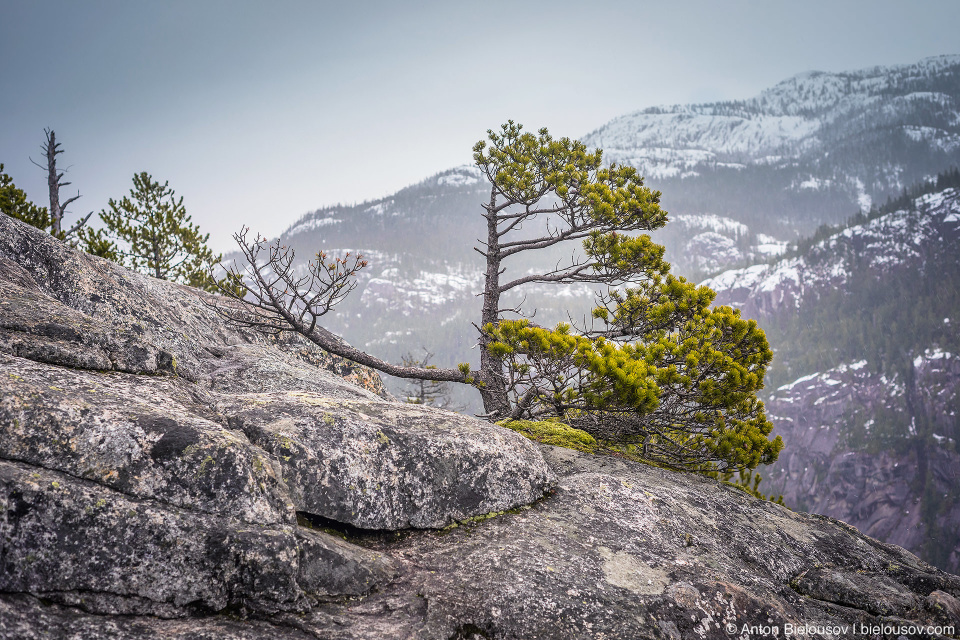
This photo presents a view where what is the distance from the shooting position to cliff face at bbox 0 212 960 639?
136 inches

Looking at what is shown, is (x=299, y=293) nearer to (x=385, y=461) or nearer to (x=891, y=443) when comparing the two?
(x=385, y=461)

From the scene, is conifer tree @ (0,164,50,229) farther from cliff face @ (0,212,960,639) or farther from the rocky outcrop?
the rocky outcrop

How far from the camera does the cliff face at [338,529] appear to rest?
3459 mm

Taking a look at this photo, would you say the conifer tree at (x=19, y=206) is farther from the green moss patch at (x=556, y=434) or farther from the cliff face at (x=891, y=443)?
the cliff face at (x=891, y=443)

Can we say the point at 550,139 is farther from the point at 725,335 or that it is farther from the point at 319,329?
the point at 319,329

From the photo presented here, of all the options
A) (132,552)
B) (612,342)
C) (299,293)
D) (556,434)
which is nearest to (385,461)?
(132,552)

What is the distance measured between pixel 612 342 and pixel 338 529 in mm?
6647

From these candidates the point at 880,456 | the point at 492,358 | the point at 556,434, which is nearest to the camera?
the point at 556,434

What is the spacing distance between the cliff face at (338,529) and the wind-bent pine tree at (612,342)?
4.37 feet

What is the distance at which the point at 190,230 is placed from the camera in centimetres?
3102

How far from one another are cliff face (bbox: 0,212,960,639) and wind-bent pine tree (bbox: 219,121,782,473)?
4.37 feet

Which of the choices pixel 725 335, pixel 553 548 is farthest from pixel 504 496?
pixel 725 335

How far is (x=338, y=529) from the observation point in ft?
16.2

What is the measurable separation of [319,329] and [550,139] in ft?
22.9
